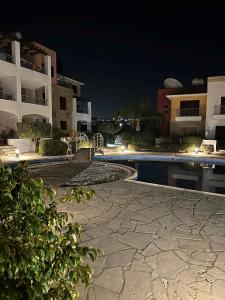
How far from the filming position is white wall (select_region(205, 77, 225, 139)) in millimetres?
23250

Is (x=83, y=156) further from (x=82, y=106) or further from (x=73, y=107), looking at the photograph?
(x=82, y=106)

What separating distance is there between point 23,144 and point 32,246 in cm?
1872

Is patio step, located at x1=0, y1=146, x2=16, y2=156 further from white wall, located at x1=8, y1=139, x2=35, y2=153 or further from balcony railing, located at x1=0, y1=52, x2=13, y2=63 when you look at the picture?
balcony railing, located at x1=0, y1=52, x2=13, y2=63

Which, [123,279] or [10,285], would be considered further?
[123,279]

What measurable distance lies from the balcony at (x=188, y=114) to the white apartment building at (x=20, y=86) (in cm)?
1402

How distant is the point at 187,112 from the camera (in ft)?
86.0

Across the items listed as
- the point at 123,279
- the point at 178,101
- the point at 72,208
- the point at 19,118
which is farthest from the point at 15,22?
the point at 123,279

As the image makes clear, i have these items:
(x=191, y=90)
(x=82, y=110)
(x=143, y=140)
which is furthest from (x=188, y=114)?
(x=82, y=110)

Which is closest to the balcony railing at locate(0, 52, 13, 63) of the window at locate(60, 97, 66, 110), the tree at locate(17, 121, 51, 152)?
the tree at locate(17, 121, 51, 152)

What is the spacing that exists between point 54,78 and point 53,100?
2495 mm

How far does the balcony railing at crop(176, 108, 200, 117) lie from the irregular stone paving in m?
20.4

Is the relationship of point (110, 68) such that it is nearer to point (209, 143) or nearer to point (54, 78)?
point (54, 78)

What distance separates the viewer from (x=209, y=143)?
21.2 metres

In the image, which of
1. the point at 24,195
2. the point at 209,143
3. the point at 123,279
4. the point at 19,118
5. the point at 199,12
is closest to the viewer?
the point at 24,195
